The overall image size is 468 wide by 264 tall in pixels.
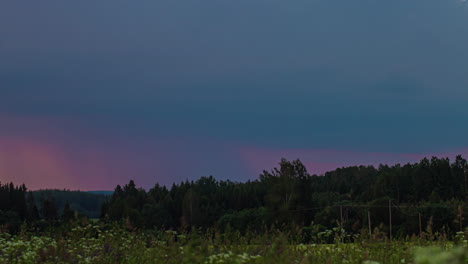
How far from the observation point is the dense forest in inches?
1815

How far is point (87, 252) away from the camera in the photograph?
32.9 feet

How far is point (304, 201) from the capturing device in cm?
5347

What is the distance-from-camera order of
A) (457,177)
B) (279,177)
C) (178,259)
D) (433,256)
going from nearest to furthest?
1. (433,256)
2. (178,259)
3. (279,177)
4. (457,177)

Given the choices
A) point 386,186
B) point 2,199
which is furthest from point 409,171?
point 2,199

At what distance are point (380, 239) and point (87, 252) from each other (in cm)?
541

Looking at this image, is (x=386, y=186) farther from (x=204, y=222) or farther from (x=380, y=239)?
(x=380, y=239)

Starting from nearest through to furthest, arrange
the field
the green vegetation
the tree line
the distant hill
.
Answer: the field → the green vegetation → the tree line → the distant hill

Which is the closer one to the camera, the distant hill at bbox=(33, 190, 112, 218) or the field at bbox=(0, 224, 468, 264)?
the field at bbox=(0, 224, 468, 264)

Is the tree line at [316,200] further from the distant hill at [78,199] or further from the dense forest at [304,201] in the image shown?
the distant hill at [78,199]

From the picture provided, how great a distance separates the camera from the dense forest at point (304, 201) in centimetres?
4609

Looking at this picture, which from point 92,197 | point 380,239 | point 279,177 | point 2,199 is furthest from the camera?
point 92,197

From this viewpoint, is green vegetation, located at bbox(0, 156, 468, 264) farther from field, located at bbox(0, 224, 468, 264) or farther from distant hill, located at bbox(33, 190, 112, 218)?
distant hill, located at bbox(33, 190, 112, 218)

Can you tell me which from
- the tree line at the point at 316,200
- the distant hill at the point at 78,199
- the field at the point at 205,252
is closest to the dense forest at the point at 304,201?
the tree line at the point at 316,200

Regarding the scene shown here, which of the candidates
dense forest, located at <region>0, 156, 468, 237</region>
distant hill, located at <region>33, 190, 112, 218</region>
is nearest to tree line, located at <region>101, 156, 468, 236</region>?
dense forest, located at <region>0, 156, 468, 237</region>
